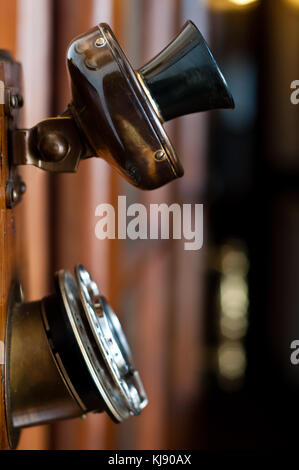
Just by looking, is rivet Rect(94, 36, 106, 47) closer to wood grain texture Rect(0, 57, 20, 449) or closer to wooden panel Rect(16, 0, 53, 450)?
wood grain texture Rect(0, 57, 20, 449)

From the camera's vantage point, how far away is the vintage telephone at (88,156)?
44cm

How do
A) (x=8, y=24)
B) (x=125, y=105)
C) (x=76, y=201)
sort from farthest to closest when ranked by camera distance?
(x=76, y=201) < (x=8, y=24) < (x=125, y=105)

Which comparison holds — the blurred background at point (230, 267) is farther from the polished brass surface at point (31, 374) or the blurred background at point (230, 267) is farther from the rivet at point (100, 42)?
the rivet at point (100, 42)

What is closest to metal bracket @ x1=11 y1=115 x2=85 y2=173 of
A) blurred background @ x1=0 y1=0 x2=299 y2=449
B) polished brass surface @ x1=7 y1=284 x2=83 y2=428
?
polished brass surface @ x1=7 y1=284 x2=83 y2=428

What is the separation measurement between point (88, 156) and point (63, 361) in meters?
0.17

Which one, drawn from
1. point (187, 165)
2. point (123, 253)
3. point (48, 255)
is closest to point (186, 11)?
point (187, 165)

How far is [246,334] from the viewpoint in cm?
233

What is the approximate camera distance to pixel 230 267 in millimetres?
2297

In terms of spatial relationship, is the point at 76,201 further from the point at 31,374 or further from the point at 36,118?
the point at 31,374

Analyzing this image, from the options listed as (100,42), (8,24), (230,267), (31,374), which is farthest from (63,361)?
(230,267)

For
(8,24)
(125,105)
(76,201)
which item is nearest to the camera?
(125,105)

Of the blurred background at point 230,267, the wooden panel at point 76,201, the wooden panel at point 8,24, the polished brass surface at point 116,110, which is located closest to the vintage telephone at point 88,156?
the polished brass surface at point 116,110
